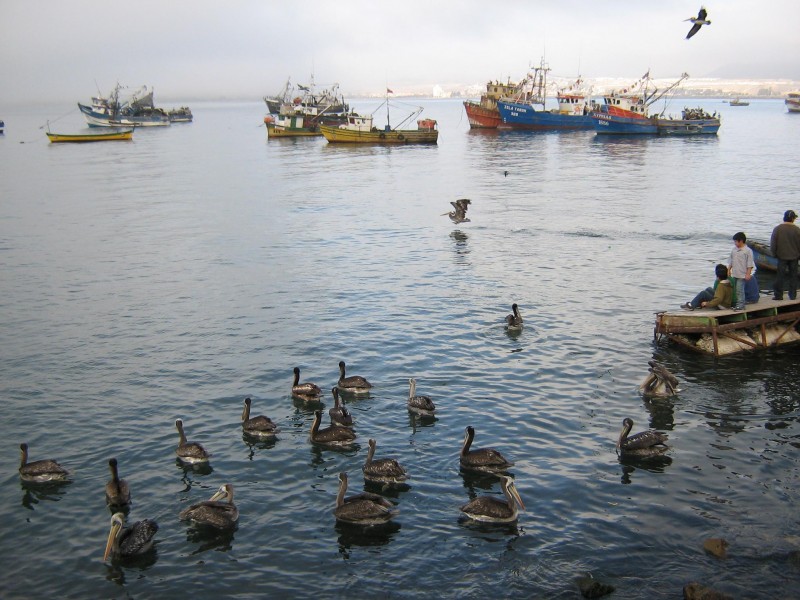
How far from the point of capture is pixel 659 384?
16969 mm

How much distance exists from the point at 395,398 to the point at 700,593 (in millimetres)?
8998

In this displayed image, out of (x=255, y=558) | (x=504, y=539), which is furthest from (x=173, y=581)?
(x=504, y=539)

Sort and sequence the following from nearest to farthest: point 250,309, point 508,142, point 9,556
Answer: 1. point 9,556
2. point 250,309
3. point 508,142

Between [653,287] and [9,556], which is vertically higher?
[653,287]

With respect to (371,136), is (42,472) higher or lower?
lower

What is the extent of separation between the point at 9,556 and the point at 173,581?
10.1 feet

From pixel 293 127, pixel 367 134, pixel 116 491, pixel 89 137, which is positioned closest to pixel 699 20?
pixel 116 491

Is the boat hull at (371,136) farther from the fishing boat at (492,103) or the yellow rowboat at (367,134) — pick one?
the fishing boat at (492,103)

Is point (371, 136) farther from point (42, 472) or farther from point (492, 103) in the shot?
point (42, 472)

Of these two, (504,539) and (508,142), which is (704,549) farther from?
(508,142)

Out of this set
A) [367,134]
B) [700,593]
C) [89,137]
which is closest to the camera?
[700,593]

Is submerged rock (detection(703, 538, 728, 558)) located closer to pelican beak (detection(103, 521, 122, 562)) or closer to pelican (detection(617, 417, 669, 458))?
pelican (detection(617, 417, 669, 458))

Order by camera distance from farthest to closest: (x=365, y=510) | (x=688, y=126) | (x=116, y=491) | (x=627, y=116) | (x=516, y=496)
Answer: (x=627, y=116)
(x=688, y=126)
(x=116, y=491)
(x=516, y=496)
(x=365, y=510)

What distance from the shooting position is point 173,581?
11117mm
